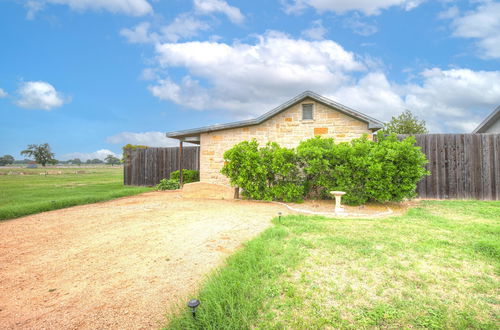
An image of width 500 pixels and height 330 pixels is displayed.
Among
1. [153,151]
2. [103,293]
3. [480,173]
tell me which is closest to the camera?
Result: [103,293]

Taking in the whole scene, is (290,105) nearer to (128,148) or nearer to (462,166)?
(462,166)

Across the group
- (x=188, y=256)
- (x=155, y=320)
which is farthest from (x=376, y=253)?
(x=155, y=320)

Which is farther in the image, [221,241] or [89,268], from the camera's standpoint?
[221,241]

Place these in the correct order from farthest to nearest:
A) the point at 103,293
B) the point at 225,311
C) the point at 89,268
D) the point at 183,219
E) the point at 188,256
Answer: the point at 183,219 → the point at 188,256 → the point at 89,268 → the point at 103,293 → the point at 225,311

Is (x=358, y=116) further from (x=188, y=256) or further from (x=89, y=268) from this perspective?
(x=89, y=268)

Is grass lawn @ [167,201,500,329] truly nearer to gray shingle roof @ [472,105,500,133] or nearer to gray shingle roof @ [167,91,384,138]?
gray shingle roof @ [167,91,384,138]

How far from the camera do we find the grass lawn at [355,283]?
2.11 meters

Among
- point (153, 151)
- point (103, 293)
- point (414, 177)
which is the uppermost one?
point (153, 151)

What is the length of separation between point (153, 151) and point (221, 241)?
12279mm

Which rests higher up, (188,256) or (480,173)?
(480,173)

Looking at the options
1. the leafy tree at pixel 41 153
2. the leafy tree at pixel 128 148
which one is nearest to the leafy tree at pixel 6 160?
the leafy tree at pixel 41 153

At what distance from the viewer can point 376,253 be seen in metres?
3.53

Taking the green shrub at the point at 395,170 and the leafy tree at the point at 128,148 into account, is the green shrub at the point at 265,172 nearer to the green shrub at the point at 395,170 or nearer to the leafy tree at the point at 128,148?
the green shrub at the point at 395,170

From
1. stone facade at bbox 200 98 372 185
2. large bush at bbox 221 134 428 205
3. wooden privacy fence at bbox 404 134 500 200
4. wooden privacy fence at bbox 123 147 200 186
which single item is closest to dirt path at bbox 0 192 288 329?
large bush at bbox 221 134 428 205
